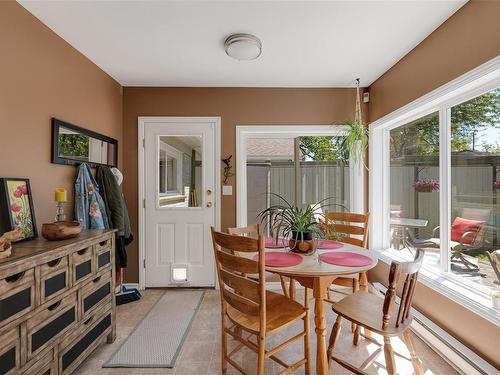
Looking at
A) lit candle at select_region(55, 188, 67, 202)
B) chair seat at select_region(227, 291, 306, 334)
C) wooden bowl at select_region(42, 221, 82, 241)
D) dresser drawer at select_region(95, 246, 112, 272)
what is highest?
lit candle at select_region(55, 188, 67, 202)

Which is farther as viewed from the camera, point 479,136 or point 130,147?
point 130,147

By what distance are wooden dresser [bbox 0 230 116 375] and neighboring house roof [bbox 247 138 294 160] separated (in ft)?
6.22

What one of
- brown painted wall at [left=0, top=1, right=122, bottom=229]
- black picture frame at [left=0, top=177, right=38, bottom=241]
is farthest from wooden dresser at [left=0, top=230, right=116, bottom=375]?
brown painted wall at [left=0, top=1, right=122, bottom=229]

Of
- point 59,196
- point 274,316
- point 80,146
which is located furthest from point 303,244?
point 80,146

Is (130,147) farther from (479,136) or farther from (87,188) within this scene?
(479,136)

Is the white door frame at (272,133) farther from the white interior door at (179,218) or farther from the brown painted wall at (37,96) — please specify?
the brown painted wall at (37,96)

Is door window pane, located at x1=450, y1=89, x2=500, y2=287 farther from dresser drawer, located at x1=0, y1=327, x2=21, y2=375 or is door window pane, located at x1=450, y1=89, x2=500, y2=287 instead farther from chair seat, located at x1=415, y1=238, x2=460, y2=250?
dresser drawer, located at x1=0, y1=327, x2=21, y2=375

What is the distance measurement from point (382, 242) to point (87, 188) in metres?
3.16

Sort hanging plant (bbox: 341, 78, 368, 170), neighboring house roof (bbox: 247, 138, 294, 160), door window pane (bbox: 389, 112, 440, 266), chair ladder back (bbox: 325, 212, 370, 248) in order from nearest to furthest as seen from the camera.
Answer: door window pane (bbox: 389, 112, 440, 266) < chair ladder back (bbox: 325, 212, 370, 248) < hanging plant (bbox: 341, 78, 368, 170) < neighboring house roof (bbox: 247, 138, 294, 160)

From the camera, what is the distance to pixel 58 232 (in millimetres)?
1640

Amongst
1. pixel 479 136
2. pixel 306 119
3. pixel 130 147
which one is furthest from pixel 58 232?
pixel 479 136

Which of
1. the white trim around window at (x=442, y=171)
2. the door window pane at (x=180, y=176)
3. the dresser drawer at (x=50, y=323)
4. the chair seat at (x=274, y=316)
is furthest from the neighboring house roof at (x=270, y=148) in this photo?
the dresser drawer at (x=50, y=323)

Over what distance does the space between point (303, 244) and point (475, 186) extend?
1.28 meters

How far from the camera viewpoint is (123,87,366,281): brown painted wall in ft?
10.2
